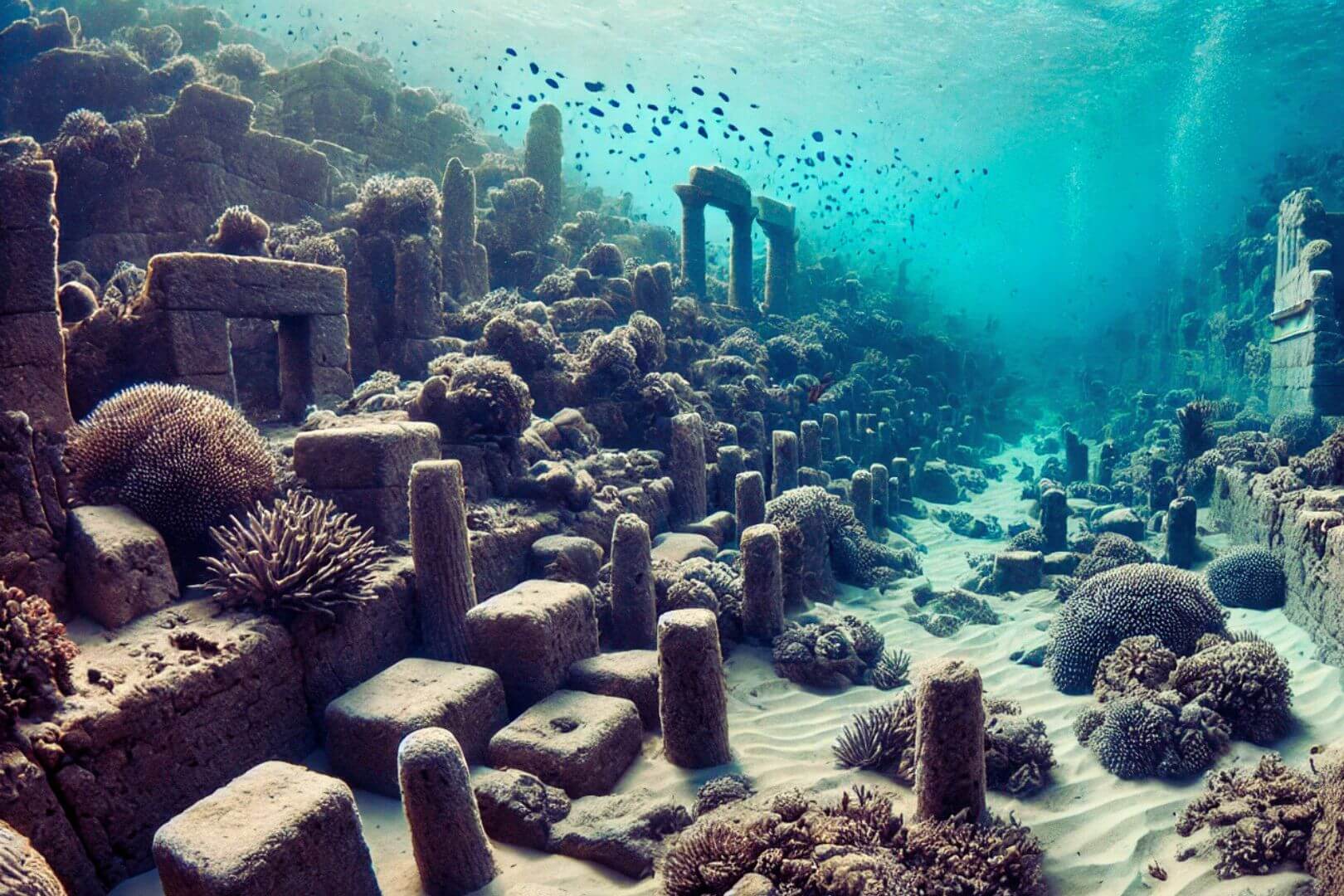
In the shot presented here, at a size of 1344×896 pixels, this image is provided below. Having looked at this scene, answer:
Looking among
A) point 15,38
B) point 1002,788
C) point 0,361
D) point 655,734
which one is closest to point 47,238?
point 0,361

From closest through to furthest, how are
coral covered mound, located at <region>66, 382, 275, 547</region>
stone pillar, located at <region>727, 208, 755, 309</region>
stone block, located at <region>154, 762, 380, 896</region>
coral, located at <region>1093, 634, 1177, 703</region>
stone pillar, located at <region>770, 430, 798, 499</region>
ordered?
stone block, located at <region>154, 762, 380, 896</region> < coral covered mound, located at <region>66, 382, 275, 547</region> < coral, located at <region>1093, 634, 1177, 703</region> < stone pillar, located at <region>770, 430, 798, 499</region> < stone pillar, located at <region>727, 208, 755, 309</region>

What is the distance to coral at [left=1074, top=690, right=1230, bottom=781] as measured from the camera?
17.9ft

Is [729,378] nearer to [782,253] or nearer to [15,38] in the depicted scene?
[782,253]

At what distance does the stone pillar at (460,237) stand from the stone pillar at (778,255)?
11039 millimetres

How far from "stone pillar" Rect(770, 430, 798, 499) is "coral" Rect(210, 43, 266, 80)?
81.0 ft

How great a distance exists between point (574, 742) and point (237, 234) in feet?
37.2

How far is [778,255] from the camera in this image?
27016 millimetres

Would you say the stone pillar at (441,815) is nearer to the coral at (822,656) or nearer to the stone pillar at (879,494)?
the coral at (822,656)

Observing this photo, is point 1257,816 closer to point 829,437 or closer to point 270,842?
point 270,842

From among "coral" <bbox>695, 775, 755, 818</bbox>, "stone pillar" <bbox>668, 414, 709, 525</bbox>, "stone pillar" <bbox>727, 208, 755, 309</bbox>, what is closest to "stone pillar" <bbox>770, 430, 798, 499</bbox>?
"stone pillar" <bbox>668, 414, 709, 525</bbox>

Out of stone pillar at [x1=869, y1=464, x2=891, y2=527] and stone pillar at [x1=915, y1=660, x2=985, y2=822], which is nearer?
stone pillar at [x1=915, y1=660, x2=985, y2=822]

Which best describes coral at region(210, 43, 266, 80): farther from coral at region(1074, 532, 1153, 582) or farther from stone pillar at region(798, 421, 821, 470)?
coral at region(1074, 532, 1153, 582)

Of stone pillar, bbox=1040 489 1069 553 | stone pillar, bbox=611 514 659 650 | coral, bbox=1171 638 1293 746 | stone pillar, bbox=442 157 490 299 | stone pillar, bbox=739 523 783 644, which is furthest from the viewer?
stone pillar, bbox=442 157 490 299

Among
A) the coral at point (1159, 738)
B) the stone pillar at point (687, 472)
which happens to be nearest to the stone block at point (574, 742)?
the coral at point (1159, 738)
